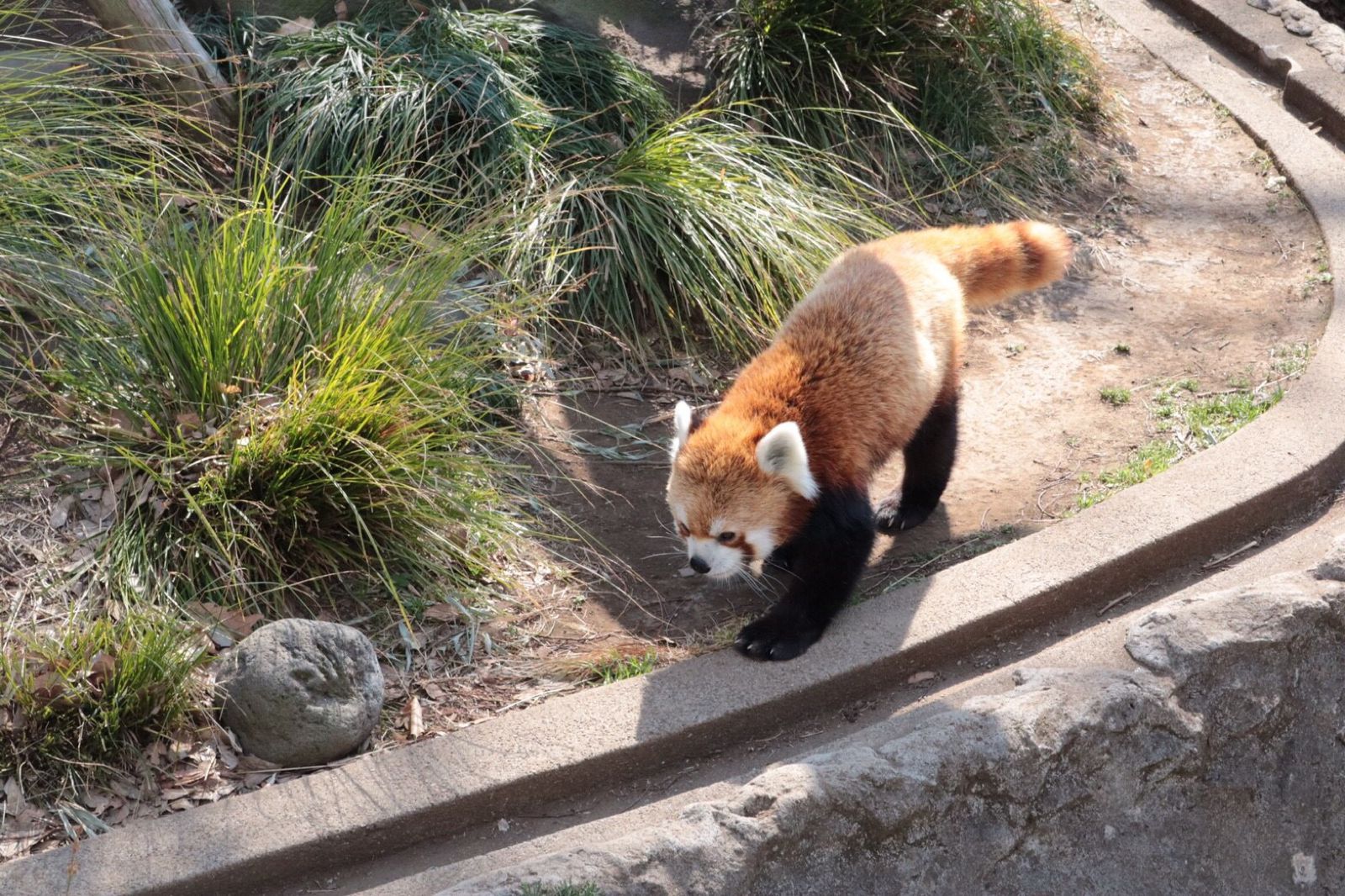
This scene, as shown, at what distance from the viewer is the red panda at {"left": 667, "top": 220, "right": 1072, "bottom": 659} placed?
11.8ft

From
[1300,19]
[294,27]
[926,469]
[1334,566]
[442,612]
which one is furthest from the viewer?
[1300,19]

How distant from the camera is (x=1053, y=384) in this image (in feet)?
16.5

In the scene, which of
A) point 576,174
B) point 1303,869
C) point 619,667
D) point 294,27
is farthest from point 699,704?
point 294,27

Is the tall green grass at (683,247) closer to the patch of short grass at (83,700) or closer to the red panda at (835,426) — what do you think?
the red panda at (835,426)

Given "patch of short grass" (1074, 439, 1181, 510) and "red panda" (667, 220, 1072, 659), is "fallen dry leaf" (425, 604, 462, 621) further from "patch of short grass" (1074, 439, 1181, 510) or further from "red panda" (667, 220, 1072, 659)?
"patch of short grass" (1074, 439, 1181, 510)

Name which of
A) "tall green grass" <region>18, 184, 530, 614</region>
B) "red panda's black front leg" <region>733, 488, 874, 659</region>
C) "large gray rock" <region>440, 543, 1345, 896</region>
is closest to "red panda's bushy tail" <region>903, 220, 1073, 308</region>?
"red panda's black front leg" <region>733, 488, 874, 659</region>

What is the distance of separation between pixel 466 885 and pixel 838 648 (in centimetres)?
141

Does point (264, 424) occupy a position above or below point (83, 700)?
above

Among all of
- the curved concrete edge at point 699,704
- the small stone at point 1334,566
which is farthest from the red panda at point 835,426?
the small stone at point 1334,566

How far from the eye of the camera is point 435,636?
12.2ft

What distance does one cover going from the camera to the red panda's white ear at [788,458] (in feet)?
11.4

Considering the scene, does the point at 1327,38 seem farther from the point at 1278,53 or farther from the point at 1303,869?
the point at 1303,869

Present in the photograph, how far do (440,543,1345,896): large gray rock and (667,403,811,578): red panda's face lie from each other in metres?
0.69

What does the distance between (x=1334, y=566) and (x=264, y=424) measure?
10.0 feet
